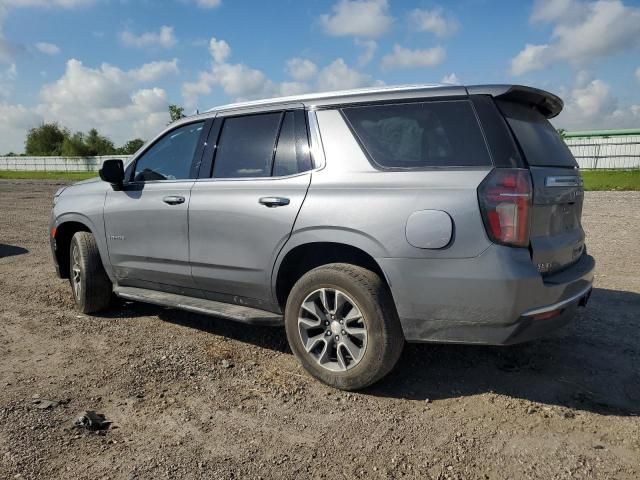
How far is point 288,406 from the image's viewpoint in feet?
10.6

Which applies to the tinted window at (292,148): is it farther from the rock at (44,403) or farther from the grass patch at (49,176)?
the grass patch at (49,176)

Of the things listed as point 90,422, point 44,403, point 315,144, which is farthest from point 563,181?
point 44,403

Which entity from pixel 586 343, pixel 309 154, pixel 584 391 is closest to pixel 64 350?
pixel 309 154

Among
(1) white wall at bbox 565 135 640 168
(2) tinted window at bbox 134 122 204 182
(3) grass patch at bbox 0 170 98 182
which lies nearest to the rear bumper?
(2) tinted window at bbox 134 122 204 182

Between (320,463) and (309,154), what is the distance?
2011 mm

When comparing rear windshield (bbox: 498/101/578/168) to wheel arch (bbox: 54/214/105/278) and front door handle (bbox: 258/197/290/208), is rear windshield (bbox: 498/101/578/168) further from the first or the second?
wheel arch (bbox: 54/214/105/278)

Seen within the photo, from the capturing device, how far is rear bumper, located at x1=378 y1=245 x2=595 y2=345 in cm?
285

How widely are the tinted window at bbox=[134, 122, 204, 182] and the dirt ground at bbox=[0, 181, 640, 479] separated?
142 cm

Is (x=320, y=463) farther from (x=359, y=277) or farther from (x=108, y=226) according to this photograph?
(x=108, y=226)

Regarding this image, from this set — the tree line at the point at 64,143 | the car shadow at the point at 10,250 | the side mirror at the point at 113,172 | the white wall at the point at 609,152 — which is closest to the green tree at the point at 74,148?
the tree line at the point at 64,143

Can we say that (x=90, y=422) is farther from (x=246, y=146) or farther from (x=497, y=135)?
(x=497, y=135)

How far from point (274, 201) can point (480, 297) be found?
1.54 metres

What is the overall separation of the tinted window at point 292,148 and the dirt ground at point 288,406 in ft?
4.88

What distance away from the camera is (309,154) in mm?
3590
